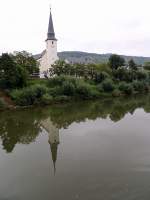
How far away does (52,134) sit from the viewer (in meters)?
22.8

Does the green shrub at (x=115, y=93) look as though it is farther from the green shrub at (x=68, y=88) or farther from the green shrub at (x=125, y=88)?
the green shrub at (x=68, y=88)

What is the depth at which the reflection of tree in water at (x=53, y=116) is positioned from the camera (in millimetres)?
22234

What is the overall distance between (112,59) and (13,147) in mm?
45812

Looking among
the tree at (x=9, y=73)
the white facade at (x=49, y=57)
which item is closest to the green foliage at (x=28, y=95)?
the tree at (x=9, y=73)

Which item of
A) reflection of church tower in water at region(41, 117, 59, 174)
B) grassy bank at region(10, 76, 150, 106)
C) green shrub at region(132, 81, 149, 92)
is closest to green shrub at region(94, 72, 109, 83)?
A: grassy bank at region(10, 76, 150, 106)

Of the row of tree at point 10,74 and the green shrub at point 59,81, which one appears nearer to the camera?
the row of tree at point 10,74

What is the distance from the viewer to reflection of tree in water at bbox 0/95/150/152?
875 inches

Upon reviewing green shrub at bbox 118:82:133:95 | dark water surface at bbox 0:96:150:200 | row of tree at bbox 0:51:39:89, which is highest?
row of tree at bbox 0:51:39:89

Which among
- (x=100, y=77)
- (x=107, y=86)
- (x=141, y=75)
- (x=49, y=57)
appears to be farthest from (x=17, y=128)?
(x=141, y=75)

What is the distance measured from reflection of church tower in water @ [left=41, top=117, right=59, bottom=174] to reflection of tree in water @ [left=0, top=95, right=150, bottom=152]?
8cm

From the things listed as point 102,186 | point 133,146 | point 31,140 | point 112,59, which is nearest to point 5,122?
point 31,140

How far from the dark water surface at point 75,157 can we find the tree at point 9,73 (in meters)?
9.11

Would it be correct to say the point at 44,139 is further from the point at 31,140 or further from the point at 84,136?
the point at 84,136

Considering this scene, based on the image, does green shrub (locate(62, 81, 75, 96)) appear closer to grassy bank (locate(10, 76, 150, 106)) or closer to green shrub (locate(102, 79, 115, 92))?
grassy bank (locate(10, 76, 150, 106))
